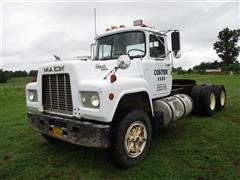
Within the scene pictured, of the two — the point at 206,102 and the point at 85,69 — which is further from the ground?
the point at 85,69

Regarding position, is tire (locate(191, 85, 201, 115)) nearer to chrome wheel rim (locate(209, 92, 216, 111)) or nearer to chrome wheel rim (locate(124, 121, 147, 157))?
chrome wheel rim (locate(209, 92, 216, 111))

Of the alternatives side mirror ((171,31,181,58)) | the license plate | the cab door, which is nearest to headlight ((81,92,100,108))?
the license plate

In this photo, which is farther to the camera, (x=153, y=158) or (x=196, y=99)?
(x=196, y=99)

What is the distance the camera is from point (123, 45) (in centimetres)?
603

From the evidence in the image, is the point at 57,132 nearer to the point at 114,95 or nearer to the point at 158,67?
the point at 114,95

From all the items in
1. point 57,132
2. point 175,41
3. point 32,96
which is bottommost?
point 57,132

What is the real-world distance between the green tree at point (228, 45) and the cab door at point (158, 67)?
269 feet

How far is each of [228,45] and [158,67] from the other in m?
84.6

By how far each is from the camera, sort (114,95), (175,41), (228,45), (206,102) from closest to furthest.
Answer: (114,95), (175,41), (206,102), (228,45)

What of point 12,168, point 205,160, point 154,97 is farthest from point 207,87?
point 12,168

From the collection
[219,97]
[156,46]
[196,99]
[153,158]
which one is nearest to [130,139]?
[153,158]

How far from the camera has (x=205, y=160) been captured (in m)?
5.08

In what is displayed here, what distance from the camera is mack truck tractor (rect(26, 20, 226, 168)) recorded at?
4.34 m

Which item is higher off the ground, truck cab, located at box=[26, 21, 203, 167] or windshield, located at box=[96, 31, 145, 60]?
windshield, located at box=[96, 31, 145, 60]
